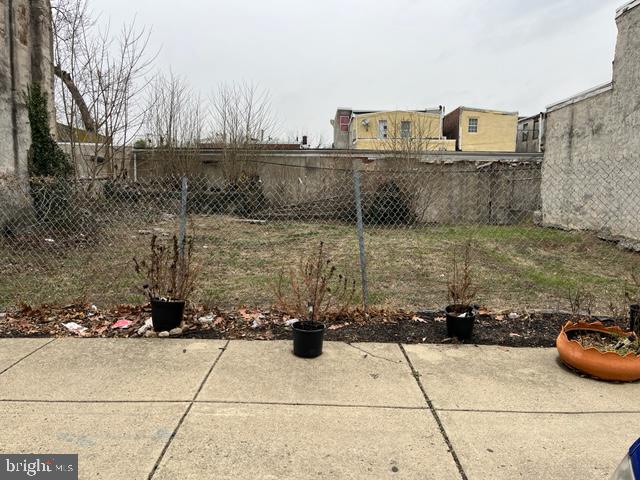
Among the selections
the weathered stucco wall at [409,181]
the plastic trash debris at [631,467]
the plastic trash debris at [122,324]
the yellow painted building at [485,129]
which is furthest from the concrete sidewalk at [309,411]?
the yellow painted building at [485,129]

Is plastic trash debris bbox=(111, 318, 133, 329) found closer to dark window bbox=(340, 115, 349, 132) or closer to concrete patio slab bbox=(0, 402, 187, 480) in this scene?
concrete patio slab bbox=(0, 402, 187, 480)

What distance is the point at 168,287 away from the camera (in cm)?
494

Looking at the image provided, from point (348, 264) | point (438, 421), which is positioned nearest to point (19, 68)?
point (348, 264)

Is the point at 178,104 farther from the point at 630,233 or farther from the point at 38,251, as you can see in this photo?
the point at 630,233

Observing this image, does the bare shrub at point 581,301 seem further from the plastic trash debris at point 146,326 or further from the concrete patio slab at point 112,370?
the plastic trash debris at point 146,326

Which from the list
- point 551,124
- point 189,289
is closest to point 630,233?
point 551,124

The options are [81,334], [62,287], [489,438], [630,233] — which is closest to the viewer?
[489,438]

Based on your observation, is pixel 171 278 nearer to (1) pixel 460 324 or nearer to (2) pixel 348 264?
(1) pixel 460 324

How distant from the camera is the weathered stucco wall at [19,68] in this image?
1062 cm

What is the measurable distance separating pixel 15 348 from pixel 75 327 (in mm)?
604

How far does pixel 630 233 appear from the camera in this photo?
442 inches

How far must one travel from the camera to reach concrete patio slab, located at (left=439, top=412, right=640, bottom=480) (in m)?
2.59

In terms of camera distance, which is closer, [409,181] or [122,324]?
[122,324]

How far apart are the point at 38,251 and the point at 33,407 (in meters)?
7.49
